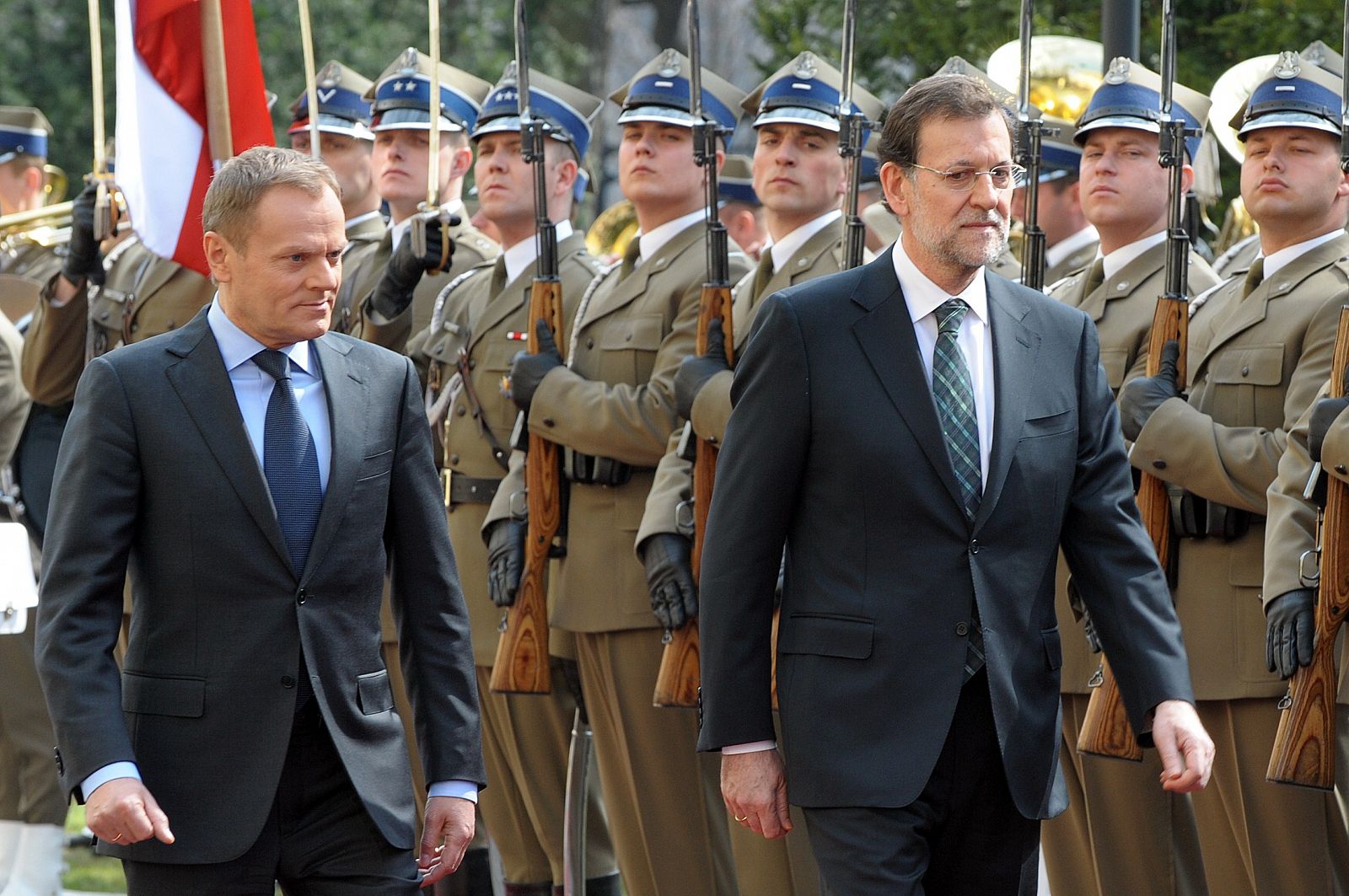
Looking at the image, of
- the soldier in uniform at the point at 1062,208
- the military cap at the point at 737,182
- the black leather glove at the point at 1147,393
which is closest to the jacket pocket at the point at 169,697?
the black leather glove at the point at 1147,393

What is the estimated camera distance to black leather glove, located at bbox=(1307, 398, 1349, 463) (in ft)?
15.7

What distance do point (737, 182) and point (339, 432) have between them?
6.28 m

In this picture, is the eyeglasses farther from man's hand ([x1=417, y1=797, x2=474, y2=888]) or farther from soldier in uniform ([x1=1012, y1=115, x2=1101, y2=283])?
soldier in uniform ([x1=1012, y1=115, x2=1101, y2=283])

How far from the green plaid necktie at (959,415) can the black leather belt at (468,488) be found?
122 inches

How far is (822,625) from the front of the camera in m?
3.89

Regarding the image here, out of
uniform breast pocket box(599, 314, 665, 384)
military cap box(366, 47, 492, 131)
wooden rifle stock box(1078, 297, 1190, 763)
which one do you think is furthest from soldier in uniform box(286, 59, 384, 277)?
wooden rifle stock box(1078, 297, 1190, 763)

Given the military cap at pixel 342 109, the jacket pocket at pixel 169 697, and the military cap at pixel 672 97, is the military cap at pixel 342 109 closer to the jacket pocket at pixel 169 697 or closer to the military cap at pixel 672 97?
the military cap at pixel 672 97

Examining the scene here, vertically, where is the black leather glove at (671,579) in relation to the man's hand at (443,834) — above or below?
above

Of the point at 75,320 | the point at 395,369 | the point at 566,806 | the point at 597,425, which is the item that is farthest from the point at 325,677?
the point at 75,320

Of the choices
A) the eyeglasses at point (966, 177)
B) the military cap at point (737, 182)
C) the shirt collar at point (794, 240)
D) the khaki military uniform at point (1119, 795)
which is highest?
the military cap at point (737, 182)

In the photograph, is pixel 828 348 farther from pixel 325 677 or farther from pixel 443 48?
pixel 443 48

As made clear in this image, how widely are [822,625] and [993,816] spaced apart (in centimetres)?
46

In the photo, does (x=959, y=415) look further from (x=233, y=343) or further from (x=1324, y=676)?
(x=1324, y=676)

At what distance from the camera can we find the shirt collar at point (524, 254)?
7.08 m
